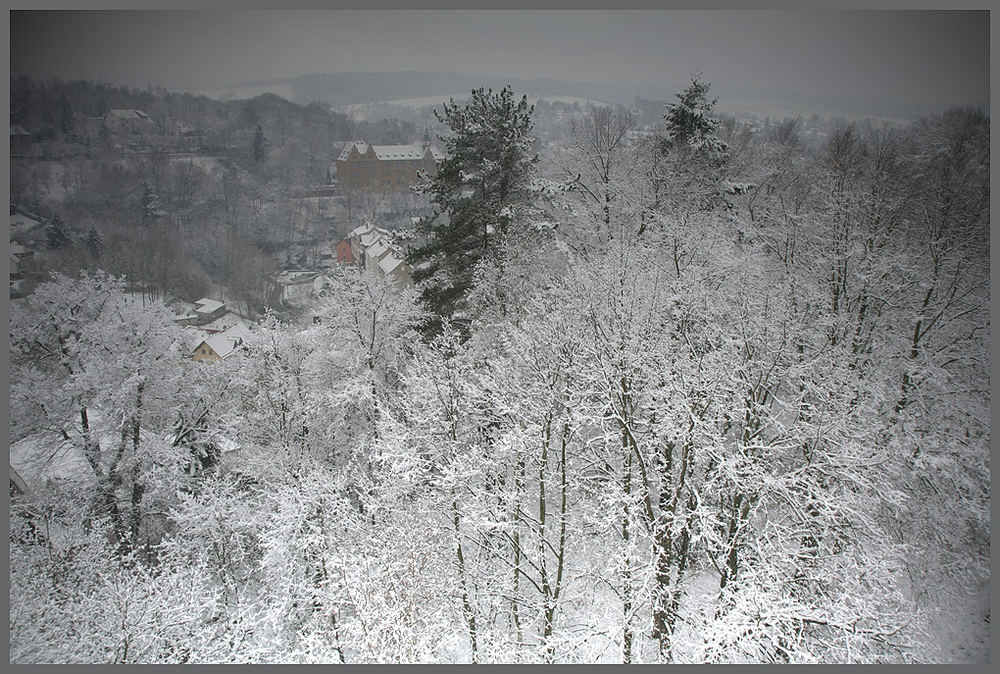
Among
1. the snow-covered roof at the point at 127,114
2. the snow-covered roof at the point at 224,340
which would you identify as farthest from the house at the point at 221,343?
the snow-covered roof at the point at 127,114

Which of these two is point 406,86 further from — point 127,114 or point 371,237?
point 371,237

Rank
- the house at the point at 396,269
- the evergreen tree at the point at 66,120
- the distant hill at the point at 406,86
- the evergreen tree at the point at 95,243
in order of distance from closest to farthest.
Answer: the evergreen tree at the point at 66,120, the distant hill at the point at 406,86, the house at the point at 396,269, the evergreen tree at the point at 95,243

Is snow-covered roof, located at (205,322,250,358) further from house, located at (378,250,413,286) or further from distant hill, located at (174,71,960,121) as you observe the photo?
distant hill, located at (174,71,960,121)

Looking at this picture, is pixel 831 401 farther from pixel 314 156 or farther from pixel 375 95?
pixel 314 156

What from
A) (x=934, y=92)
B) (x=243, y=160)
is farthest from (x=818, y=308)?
(x=243, y=160)

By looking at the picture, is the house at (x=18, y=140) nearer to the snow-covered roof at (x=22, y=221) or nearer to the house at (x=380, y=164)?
the snow-covered roof at (x=22, y=221)

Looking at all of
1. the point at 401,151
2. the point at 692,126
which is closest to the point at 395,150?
the point at 401,151
